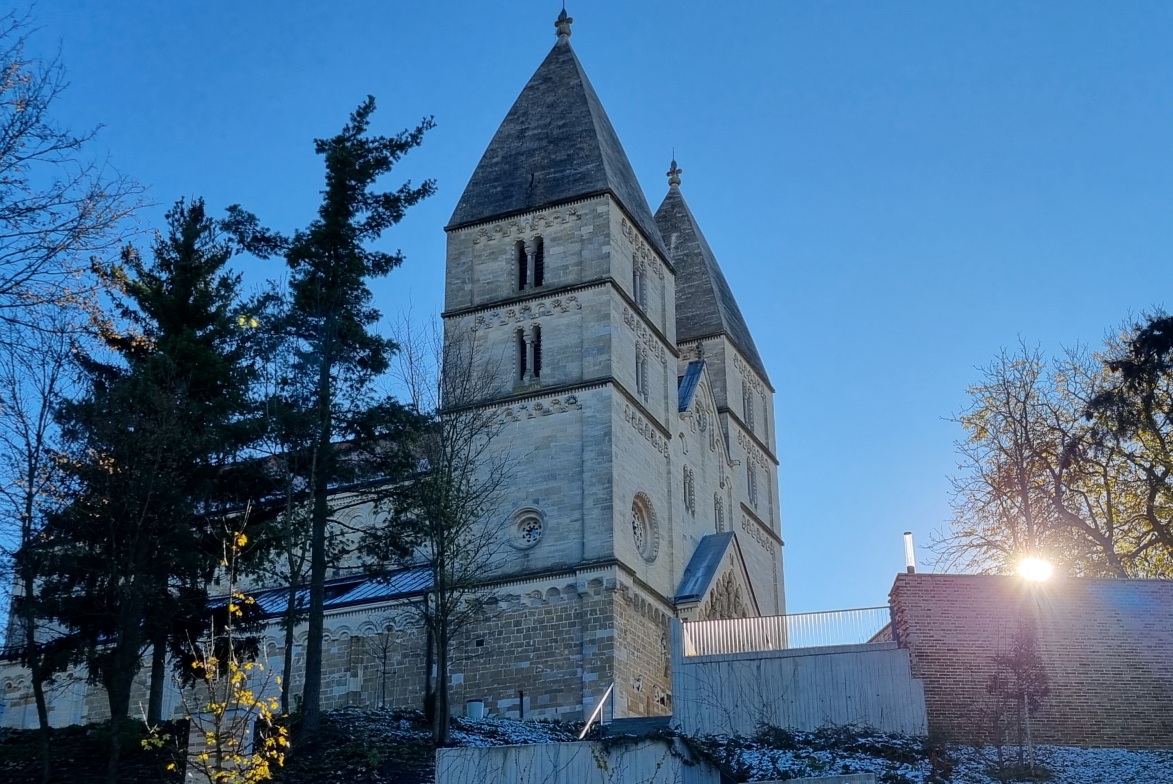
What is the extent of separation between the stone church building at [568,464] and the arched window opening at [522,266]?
84 millimetres

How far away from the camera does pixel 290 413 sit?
1174 inches

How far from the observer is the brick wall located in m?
24.4

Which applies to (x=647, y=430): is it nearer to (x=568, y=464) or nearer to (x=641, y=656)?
(x=568, y=464)

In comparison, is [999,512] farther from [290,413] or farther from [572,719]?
[290,413]

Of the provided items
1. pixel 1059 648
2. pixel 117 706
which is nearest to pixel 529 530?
pixel 117 706

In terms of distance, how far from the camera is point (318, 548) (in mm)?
28453

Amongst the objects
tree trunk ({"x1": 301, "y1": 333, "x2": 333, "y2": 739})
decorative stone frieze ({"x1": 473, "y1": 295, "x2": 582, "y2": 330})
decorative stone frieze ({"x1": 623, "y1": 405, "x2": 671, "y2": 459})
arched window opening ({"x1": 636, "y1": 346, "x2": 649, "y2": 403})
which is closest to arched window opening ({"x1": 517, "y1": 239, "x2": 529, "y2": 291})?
decorative stone frieze ({"x1": 473, "y1": 295, "x2": 582, "y2": 330})

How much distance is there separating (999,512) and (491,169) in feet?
56.7

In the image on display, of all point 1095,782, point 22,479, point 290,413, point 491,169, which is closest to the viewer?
point 1095,782

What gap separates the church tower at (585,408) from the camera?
3612 cm

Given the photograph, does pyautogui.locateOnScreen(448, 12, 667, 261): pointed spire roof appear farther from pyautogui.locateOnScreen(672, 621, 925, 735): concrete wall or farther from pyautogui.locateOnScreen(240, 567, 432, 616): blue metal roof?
pyautogui.locateOnScreen(672, 621, 925, 735): concrete wall

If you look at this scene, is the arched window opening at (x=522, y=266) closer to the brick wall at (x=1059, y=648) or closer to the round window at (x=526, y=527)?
the round window at (x=526, y=527)

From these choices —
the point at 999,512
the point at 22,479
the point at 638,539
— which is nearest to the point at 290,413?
the point at 22,479

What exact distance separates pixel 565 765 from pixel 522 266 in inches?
839
